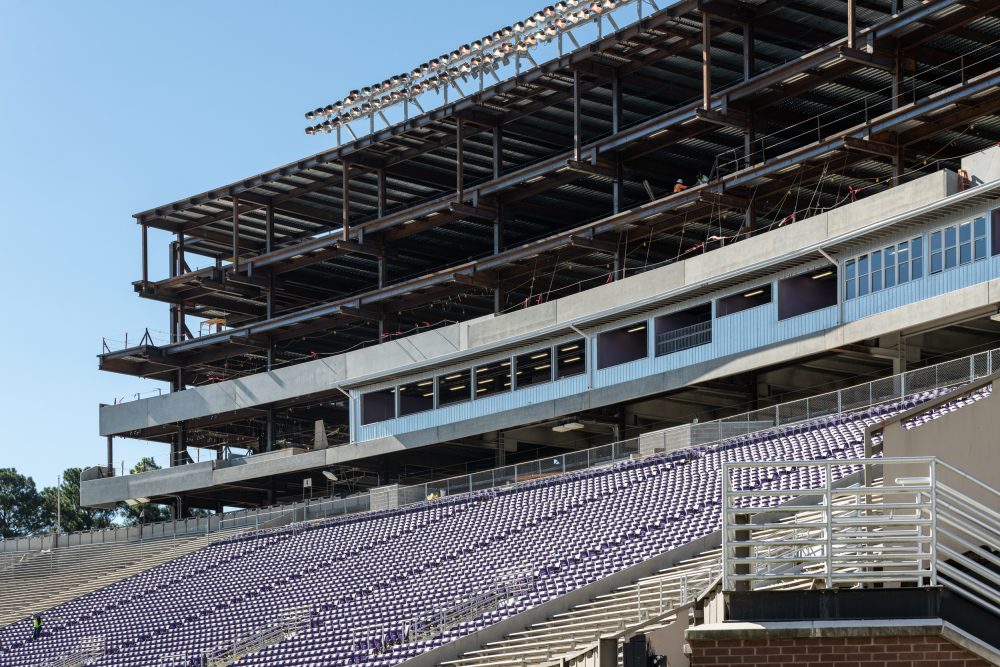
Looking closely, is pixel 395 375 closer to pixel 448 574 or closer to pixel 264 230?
pixel 264 230

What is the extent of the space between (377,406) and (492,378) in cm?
624

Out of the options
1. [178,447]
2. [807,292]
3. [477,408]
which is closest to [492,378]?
[477,408]

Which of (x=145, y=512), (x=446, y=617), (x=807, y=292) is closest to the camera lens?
(x=446, y=617)

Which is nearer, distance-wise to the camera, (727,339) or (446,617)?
(446,617)

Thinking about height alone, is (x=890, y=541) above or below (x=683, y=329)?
below

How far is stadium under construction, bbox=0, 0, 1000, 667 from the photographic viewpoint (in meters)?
31.8

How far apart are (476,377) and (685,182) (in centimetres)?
1084

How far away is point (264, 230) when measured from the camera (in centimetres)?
7131

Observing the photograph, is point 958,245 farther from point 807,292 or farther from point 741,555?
point 741,555

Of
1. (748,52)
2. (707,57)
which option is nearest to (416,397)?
(707,57)

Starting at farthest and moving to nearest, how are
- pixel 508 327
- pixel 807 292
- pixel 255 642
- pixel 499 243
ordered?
1. pixel 499 243
2. pixel 508 327
3. pixel 807 292
4. pixel 255 642

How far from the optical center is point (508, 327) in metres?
53.9

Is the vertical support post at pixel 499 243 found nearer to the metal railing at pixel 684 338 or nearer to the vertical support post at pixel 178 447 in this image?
the metal railing at pixel 684 338

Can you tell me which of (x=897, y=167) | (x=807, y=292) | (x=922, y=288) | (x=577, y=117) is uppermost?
(x=577, y=117)
